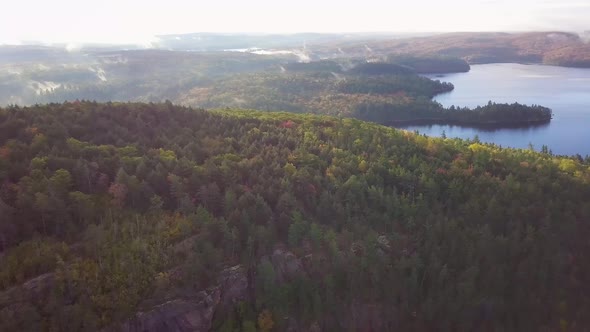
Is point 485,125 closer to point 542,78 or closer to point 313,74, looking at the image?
point 313,74

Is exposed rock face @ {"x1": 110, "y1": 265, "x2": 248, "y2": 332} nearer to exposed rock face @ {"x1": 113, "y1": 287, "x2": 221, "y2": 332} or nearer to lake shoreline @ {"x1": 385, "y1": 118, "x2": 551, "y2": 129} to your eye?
exposed rock face @ {"x1": 113, "y1": 287, "x2": 221, "y2": 332}

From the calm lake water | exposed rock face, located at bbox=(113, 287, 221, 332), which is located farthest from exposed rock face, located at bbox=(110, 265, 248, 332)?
the calm lake water

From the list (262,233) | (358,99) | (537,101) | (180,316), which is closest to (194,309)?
(180,316)

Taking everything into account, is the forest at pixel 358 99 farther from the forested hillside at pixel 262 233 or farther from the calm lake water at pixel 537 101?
the forested hillside at pixel 262 233

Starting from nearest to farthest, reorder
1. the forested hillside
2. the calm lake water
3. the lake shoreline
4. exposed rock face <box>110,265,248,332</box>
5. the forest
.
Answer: the forested hillside < exposed rock face <box>110,265,248,332</box> < the calm lake water < the lake shoreline < the forest

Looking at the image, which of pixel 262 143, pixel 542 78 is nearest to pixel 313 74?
pixel 542 78

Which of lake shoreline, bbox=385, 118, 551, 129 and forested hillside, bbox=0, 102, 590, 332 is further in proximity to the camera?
lake shoreline, bbox=385, 118, 551, 129

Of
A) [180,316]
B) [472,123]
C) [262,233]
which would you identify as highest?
[262,233]

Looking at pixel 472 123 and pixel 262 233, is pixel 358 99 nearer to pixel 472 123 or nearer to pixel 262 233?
pixel 472 123
